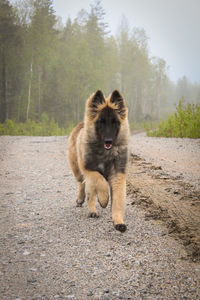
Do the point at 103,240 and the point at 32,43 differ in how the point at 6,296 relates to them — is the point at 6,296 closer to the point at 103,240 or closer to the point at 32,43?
the point at 103,240

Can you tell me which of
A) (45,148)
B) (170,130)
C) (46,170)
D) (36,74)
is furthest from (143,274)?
(36,74)

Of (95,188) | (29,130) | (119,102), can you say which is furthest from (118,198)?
(29,130)

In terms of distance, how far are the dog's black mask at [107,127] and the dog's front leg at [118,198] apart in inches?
18.9

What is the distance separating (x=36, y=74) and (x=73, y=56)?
18.8ft

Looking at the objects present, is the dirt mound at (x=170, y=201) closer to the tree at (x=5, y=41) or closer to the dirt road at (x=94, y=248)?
the dirt road at (x=94, y=248)

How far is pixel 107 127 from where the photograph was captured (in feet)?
13.5

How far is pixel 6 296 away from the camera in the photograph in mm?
2150

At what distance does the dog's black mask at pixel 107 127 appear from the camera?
4078 mm

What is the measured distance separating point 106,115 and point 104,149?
0.52 metres

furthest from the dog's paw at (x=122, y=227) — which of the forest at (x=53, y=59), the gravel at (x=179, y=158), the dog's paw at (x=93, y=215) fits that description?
the forest at (x=53, y=59)

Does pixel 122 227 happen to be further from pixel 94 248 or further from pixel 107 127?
pixel 107 127

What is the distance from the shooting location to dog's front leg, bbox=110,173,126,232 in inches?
146

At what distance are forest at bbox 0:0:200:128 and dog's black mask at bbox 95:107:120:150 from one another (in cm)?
2561

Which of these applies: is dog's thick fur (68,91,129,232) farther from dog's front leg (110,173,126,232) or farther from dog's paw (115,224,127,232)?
dog's paw (115,224,127,232)
